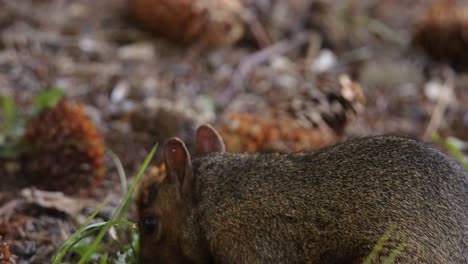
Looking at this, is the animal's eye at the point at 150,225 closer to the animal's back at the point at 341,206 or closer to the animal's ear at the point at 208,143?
the animal's back at the point at 341,206

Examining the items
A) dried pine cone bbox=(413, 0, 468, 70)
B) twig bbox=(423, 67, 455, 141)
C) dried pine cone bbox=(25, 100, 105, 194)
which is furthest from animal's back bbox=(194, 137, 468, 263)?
dried pine cone bbox=(413, 0, 468, 70)

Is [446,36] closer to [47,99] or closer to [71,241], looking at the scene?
[47,99]

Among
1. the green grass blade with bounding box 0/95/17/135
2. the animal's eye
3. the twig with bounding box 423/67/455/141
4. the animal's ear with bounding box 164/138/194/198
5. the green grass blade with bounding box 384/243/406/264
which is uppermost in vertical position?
the green grass blade with bounding box 0/95/17/135

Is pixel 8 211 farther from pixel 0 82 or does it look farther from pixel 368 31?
pixel 368 31

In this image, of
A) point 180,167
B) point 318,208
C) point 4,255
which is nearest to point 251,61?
point 180,167

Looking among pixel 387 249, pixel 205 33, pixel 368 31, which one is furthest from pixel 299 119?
pixel 368 31

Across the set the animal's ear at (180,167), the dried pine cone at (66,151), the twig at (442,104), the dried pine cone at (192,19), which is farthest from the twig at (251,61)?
the animal's ear at (180,167)

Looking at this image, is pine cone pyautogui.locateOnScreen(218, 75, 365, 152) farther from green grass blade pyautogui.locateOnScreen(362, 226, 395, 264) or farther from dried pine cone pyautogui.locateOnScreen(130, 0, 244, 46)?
green grass blade pyautogui.locateOnScreen(362, 226, 395, 264)

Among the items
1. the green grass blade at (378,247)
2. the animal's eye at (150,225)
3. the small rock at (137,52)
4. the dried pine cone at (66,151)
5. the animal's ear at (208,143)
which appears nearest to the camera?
the green grass blade at (378,247)
